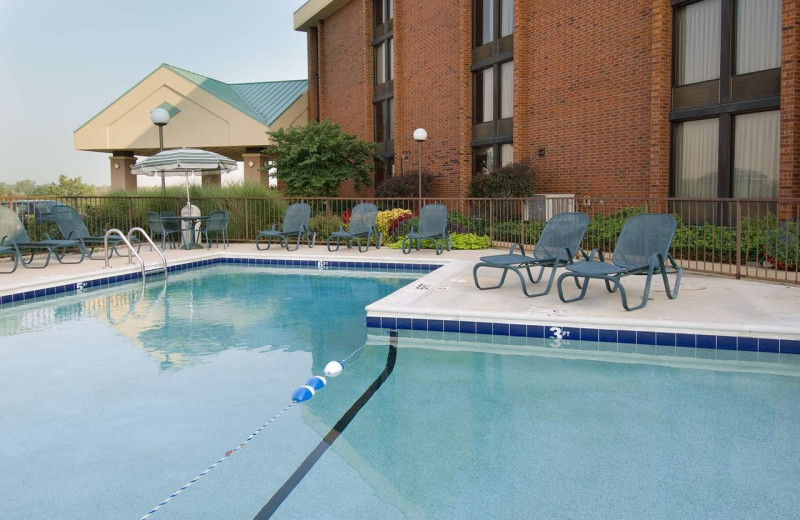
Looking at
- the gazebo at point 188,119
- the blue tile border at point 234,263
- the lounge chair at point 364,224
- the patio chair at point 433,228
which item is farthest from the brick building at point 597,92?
the gazebo at point 188,119

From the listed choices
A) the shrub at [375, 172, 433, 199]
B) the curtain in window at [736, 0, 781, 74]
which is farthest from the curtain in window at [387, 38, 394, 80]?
the curtain in window at [736, 0, 781, 74]

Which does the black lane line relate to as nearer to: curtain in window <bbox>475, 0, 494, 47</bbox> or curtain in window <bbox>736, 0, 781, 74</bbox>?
curtain in window <bbox>736, 0, 781, 74</bbox>

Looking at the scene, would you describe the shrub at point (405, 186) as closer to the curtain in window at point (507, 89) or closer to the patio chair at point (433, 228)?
the curtain in window at point (507, 89)

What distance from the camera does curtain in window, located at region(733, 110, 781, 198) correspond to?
11.2m

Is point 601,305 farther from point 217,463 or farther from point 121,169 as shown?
point 121,169

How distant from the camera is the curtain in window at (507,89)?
672 inches

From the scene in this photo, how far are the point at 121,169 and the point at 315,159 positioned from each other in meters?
14.5

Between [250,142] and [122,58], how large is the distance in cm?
1234

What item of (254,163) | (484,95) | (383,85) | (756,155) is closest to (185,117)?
(254,163)

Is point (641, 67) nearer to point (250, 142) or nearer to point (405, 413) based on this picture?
point (405, 413)

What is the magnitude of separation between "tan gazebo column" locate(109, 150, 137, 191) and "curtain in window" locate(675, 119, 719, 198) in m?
24.8

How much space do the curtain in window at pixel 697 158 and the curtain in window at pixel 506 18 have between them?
6.25 meters

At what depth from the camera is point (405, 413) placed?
159 inches

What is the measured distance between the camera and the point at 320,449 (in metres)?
3.46
